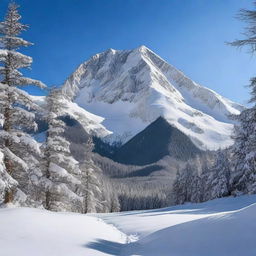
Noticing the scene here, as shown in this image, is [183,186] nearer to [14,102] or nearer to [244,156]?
[244,156]

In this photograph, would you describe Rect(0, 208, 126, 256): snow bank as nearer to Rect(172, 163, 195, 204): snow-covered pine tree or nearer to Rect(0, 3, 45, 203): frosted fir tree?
Rect(0, 3, 45, 203): frosted fir tree

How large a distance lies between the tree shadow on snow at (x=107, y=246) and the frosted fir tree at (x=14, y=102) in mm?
7623

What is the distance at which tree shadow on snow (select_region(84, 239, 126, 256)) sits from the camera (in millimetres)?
12727

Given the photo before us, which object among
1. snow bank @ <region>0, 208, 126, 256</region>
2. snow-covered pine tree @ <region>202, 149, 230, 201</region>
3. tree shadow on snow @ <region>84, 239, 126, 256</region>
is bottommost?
tree shadow on snow @ <region>84, 239, 126, 256</region>

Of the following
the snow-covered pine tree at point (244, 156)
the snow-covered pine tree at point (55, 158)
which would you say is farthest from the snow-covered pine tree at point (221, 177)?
the snow-covered pine tree at point (55, 158)

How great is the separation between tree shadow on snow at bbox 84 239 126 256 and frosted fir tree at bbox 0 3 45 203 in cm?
762

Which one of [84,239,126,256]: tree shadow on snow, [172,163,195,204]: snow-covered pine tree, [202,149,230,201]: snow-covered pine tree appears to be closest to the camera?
[84,239,126,256]: tree shadow on snow

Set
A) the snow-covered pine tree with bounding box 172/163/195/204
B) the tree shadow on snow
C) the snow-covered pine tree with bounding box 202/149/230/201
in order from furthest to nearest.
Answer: the snow-covered pine tree with bounding box 172/163/195/204 → the snow-covered pine tree with bounding box 202/149/230/201 → the tree shadow on snow

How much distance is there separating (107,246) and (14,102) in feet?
35.4

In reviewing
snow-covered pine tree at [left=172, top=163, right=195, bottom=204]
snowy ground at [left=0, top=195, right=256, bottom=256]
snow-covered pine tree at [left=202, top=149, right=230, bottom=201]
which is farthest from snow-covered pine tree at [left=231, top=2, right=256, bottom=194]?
snow-covered pine tree at [left=172, top=163, right=195, bottom=204]

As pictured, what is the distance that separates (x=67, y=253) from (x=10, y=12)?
49.7 ft

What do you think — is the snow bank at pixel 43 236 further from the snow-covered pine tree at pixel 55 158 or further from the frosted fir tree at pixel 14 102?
the snow-covered pine tree at pixel 55 158

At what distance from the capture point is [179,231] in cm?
1379

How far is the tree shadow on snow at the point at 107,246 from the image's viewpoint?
1273 centimetres
